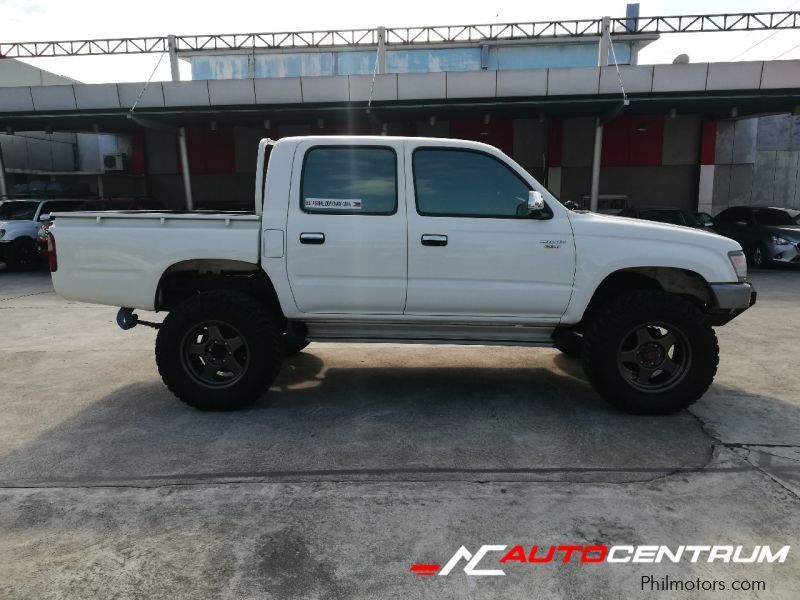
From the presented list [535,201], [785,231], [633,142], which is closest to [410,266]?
[535,201]

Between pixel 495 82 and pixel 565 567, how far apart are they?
14.3m

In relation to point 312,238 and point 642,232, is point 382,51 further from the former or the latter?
point 642,232

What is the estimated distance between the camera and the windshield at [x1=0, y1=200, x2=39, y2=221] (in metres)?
→ 13.7

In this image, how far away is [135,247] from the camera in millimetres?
4266

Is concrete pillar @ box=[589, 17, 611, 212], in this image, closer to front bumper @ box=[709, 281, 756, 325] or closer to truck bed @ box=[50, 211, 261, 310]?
front bumper @ box=[709, 281, 756, 325]

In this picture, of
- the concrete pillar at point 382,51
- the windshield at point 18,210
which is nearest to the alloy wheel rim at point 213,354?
the windshield at point 18,210

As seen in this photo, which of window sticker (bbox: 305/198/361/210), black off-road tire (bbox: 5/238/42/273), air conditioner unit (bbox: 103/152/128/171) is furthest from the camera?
air conditioner unit (bbox: 103/152/128/171)

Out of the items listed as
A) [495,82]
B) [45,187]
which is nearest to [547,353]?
[495,82]

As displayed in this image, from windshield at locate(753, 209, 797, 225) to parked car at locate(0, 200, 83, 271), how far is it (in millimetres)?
17689

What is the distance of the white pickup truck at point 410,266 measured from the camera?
4.16 metres

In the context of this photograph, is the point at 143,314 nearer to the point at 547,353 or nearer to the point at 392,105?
the point at 547,353

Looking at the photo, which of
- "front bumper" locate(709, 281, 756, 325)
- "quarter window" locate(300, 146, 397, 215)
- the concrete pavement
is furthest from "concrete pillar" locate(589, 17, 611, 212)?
"quarter window" locate(300, 146, 397, 215)

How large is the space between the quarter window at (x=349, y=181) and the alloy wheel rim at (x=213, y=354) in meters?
1.19

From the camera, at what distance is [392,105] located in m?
15.6
